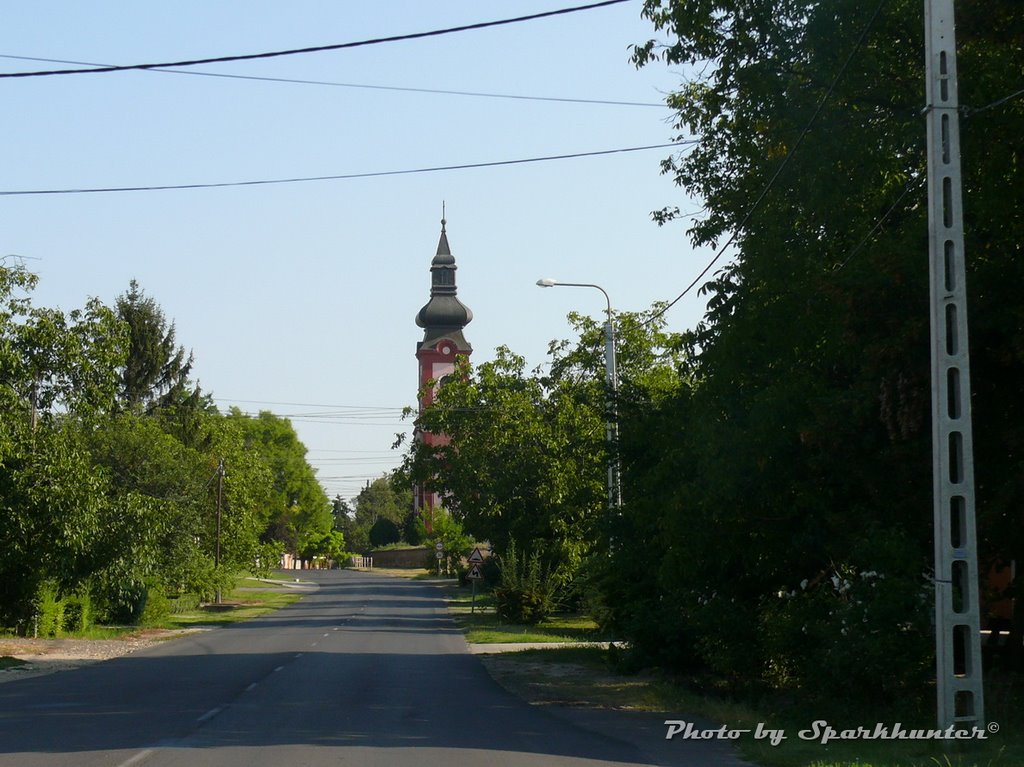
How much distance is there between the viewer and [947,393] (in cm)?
1259

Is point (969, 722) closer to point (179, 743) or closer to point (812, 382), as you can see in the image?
point (812, 382)

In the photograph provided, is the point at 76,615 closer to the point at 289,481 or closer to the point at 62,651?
the point at 62,651

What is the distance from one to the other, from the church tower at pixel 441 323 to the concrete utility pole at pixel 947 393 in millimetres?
94515

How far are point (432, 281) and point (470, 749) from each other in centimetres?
10556

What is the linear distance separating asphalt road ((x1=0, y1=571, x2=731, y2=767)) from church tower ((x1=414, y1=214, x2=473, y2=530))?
78.7 metres

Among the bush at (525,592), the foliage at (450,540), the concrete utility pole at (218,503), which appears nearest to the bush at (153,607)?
the concrete utility pole at (218,503)

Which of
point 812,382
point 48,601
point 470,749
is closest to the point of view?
point 470,749

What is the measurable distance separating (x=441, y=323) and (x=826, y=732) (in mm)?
101060

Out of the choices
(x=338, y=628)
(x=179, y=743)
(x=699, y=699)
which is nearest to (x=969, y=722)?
(x=699, y=699)

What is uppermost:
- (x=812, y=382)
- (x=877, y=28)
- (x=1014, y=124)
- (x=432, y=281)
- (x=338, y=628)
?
(x=432, y=281)

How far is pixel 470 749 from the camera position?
1342 centimetres

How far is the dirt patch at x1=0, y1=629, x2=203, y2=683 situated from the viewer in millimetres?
27828

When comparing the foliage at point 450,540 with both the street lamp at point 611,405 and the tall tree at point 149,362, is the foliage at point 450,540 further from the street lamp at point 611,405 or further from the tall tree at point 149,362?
the street lamp at point 611,405

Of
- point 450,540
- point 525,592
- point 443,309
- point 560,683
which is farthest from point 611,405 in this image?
point 443,309
